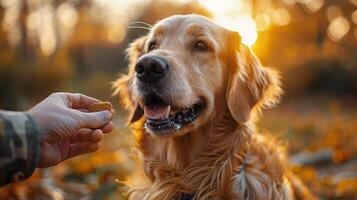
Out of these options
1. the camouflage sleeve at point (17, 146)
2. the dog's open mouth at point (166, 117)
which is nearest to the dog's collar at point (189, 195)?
the dog's open mouth at point (166, 117)

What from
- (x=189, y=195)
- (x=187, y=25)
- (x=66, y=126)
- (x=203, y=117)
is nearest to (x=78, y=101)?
(x=66, y=126)

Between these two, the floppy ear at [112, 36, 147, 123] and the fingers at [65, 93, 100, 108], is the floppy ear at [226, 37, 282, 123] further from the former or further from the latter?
the fingers at [65, 93, 100, 108]

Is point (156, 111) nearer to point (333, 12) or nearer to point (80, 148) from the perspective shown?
point (80, 148)

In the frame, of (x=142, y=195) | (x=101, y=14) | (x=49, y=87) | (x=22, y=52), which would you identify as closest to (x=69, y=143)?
(x=142, y=195)

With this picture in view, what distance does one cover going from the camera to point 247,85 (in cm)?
443

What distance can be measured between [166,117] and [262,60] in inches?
857

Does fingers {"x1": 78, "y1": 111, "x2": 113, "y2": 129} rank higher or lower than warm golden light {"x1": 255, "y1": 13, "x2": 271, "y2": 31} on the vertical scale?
higher

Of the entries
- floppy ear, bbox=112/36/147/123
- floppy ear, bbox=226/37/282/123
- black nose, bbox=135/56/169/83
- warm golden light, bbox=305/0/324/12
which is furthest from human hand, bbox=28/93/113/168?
warm golden light, bbox=305/0/324/12

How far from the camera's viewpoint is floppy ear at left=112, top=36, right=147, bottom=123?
4629mm

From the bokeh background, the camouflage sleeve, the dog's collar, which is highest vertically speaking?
the camouflage sleeve

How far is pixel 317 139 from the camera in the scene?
11094 mm

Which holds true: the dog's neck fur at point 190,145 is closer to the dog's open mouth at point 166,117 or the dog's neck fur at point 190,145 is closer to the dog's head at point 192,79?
the dog's head at point 192,79

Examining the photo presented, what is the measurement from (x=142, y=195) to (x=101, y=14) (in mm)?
31646

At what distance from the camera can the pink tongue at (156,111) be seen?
12.9 ft
